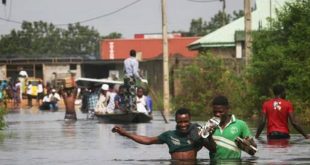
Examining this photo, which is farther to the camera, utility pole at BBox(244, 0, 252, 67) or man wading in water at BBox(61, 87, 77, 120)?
utility pole at BBox(244, 0, 252, 67)

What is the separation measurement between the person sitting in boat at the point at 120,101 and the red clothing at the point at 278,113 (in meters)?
15.7

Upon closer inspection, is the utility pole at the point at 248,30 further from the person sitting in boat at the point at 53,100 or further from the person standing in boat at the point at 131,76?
the person sitting in boat at the point at 53,100

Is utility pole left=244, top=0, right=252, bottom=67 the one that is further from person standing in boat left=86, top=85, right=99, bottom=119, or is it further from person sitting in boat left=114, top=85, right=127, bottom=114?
person standing in boat left=86, top=85, right=99, bottom=119

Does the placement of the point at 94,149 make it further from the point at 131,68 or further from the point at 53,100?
the point at 53,100

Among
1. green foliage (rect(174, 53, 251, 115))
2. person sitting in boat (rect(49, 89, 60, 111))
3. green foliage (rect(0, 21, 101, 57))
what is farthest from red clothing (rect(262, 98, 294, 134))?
green foliage (rect(0, 21, 101, 57))

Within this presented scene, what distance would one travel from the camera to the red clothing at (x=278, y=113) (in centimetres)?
1842

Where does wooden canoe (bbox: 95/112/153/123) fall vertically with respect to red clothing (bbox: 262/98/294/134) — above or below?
below

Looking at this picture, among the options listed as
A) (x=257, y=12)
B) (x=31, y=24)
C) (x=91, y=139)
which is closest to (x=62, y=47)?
(x=31, y=24)

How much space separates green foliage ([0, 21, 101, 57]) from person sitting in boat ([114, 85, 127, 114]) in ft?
355

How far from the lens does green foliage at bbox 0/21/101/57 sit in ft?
500

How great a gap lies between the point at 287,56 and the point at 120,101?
6.11m

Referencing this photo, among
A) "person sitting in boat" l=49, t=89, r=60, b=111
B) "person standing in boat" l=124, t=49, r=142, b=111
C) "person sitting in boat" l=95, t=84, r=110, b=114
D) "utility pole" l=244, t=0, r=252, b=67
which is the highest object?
"utility pole" l=244, t=0, r=252, b=67

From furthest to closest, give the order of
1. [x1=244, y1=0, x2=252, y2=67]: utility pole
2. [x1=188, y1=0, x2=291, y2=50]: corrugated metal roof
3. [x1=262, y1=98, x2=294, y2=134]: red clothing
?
1. [x1=188, y1=0, x2=291, y2=50]: corrugated metal roof
2. [x1=244, y1=0, x2=252, y2=67]: utility pole
3. [x1=262, y1=98, x2=294, y2=134]: red clothing

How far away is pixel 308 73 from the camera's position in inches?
1220
